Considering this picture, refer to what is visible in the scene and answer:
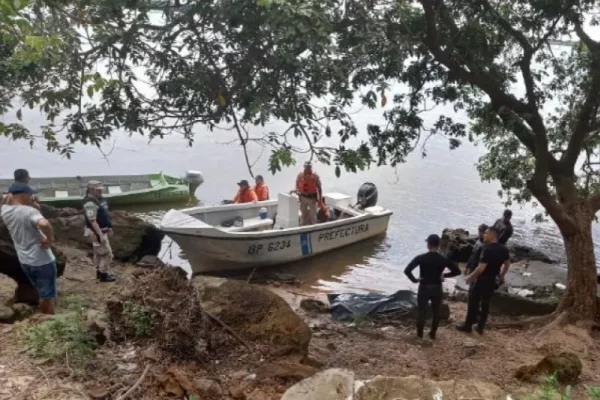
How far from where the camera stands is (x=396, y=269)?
15414mm

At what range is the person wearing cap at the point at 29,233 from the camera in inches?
234

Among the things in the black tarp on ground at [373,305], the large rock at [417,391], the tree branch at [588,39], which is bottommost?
the black tarp on ground at [373,305]

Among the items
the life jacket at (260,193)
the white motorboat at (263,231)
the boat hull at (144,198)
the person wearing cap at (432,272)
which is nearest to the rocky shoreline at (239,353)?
the person wearing cap at (432,272)

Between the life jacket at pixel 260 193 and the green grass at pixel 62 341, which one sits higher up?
the life jacket at pixel 260 193

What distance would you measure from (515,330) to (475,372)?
2643mm

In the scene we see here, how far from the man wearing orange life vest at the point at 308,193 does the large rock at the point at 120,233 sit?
3.37 metres

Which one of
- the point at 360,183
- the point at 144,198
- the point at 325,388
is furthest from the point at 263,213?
the point at 325,388

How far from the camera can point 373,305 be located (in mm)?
9508

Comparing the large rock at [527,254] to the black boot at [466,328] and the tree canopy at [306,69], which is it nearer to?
the tree canopy at [306,69]

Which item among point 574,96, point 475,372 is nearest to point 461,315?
point 475,372

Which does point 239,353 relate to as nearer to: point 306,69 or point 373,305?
point 306,69

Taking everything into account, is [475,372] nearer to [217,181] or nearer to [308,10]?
[308,10]

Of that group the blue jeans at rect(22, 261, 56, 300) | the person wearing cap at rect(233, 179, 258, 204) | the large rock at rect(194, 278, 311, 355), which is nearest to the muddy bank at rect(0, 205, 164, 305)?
the person wearing cap at rect(233, 179, 258, 204)

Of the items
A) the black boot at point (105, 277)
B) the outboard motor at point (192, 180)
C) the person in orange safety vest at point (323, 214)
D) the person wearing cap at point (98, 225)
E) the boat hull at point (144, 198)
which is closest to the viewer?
the person wearing cap at point (98, 225)
